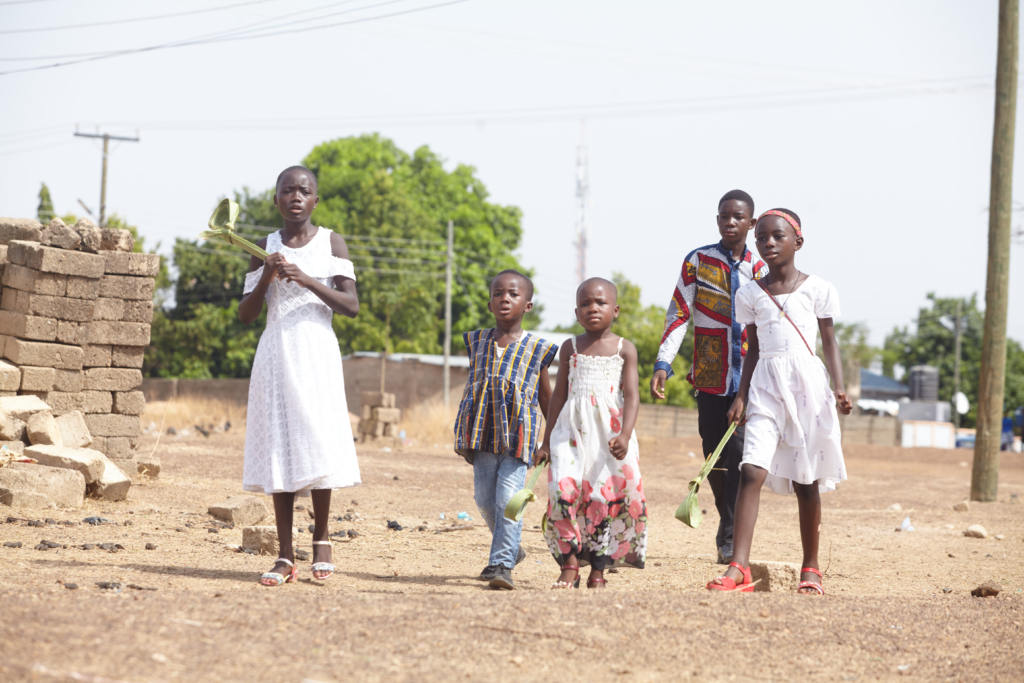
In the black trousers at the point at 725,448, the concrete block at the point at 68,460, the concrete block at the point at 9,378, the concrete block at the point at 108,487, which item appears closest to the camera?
the black trousers at the point at 725,448

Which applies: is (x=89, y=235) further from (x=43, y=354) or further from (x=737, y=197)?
(x=737, y=197)

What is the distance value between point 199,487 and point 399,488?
234 centimetres

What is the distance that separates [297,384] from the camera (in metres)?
4.80

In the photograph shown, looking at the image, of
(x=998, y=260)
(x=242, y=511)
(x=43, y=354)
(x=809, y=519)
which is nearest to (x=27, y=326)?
(x=43, y=354)

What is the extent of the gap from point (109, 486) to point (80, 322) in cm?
226

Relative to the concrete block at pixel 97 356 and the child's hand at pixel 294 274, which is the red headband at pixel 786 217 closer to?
the child's hand at pixel 294 274

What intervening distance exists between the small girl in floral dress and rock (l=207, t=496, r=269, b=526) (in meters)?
3.20

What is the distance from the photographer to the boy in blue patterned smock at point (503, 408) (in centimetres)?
532

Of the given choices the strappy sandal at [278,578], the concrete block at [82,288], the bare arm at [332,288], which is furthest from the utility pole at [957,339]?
the strappy sandal at [278,578]

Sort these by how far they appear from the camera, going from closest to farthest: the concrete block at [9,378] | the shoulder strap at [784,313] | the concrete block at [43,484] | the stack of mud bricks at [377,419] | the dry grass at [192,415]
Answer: the shoulder strap at [784,313]
the concrete block at [43,484]
the concrete block at [9,378]
the stack of mud bricks at [377,419]
the dry grass at [192,415]

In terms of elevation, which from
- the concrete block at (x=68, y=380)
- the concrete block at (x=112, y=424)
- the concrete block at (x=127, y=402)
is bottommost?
the concrete block at (x=112, y=424)

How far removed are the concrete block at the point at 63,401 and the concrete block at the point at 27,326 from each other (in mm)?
537

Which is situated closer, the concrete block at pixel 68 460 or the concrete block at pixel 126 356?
the concrete block at pixel 68 460

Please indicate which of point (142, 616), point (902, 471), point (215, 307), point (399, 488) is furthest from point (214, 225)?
point (215, 307)
